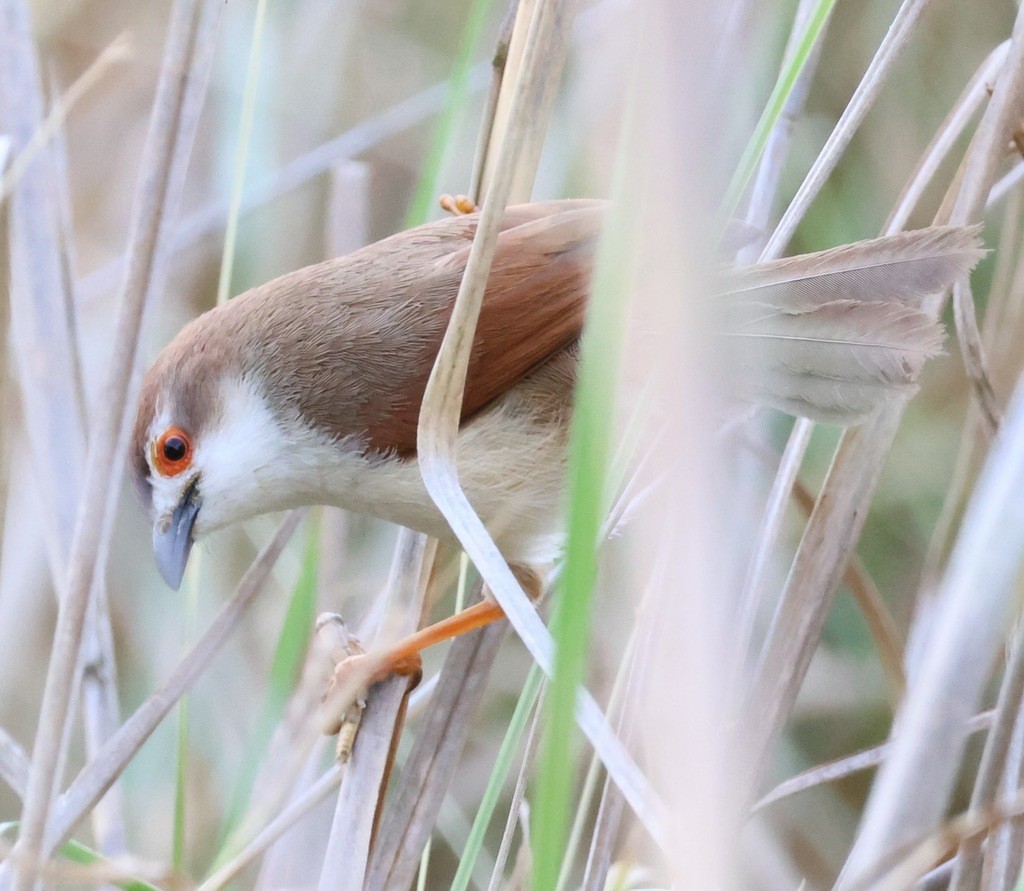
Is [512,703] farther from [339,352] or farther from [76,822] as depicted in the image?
[76,822]

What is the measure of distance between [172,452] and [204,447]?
0.06 m

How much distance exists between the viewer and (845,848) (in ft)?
8.40

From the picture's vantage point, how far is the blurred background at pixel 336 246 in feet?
8.20

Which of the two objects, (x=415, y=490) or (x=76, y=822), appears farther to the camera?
(x=415, y=490)

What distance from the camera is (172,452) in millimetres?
1909

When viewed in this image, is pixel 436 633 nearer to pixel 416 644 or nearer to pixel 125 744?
pixel 416 644

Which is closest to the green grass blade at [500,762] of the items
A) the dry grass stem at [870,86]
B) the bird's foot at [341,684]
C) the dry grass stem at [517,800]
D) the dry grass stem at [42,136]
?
the dry grass stem at [517,800]

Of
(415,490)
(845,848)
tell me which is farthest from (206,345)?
(845,848)

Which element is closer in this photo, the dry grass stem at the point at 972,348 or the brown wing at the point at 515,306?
the dry grass stem at the point at 972,348

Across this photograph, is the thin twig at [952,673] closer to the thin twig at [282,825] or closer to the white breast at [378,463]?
the thin twig at [282,825]

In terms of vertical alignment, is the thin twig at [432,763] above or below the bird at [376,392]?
below

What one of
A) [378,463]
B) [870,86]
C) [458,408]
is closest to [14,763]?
[378,463]

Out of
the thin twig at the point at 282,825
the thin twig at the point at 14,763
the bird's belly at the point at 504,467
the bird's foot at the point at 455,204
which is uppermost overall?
the bird's foot at the point at 455,204

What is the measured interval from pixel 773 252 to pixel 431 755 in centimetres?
87
